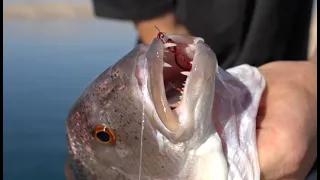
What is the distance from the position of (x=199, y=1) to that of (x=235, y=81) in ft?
1.56

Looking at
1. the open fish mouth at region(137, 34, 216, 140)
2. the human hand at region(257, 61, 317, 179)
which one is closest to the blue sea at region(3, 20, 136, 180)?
the human hand at region(257, 61, 317, 179)

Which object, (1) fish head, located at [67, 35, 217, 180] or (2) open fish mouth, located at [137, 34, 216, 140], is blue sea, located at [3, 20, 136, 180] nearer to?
(1) fish head, located at [67, 35, 217, 180]

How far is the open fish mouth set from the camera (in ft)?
2.91

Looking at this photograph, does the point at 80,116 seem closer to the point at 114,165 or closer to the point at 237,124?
the point at 114,165

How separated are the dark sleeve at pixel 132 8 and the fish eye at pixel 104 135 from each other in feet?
2.05

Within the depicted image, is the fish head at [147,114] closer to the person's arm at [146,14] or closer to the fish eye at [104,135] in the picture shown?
the fish eye at [104,135]

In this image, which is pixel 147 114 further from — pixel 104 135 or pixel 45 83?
pixel 45 83

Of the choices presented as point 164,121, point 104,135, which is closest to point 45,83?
point 104,135

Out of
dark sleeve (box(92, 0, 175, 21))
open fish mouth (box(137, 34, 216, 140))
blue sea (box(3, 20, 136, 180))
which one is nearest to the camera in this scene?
open fish mouth (box(137, 34, 216, 140))

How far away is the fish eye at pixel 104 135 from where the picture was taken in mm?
972

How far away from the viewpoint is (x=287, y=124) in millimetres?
1045

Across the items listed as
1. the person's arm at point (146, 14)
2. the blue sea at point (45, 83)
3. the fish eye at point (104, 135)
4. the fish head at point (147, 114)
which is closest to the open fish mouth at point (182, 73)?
the fish head at point (147, 114)

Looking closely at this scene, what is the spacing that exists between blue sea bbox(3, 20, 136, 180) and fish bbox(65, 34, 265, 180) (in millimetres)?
1770

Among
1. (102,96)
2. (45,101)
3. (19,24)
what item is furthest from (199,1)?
(19,24)
